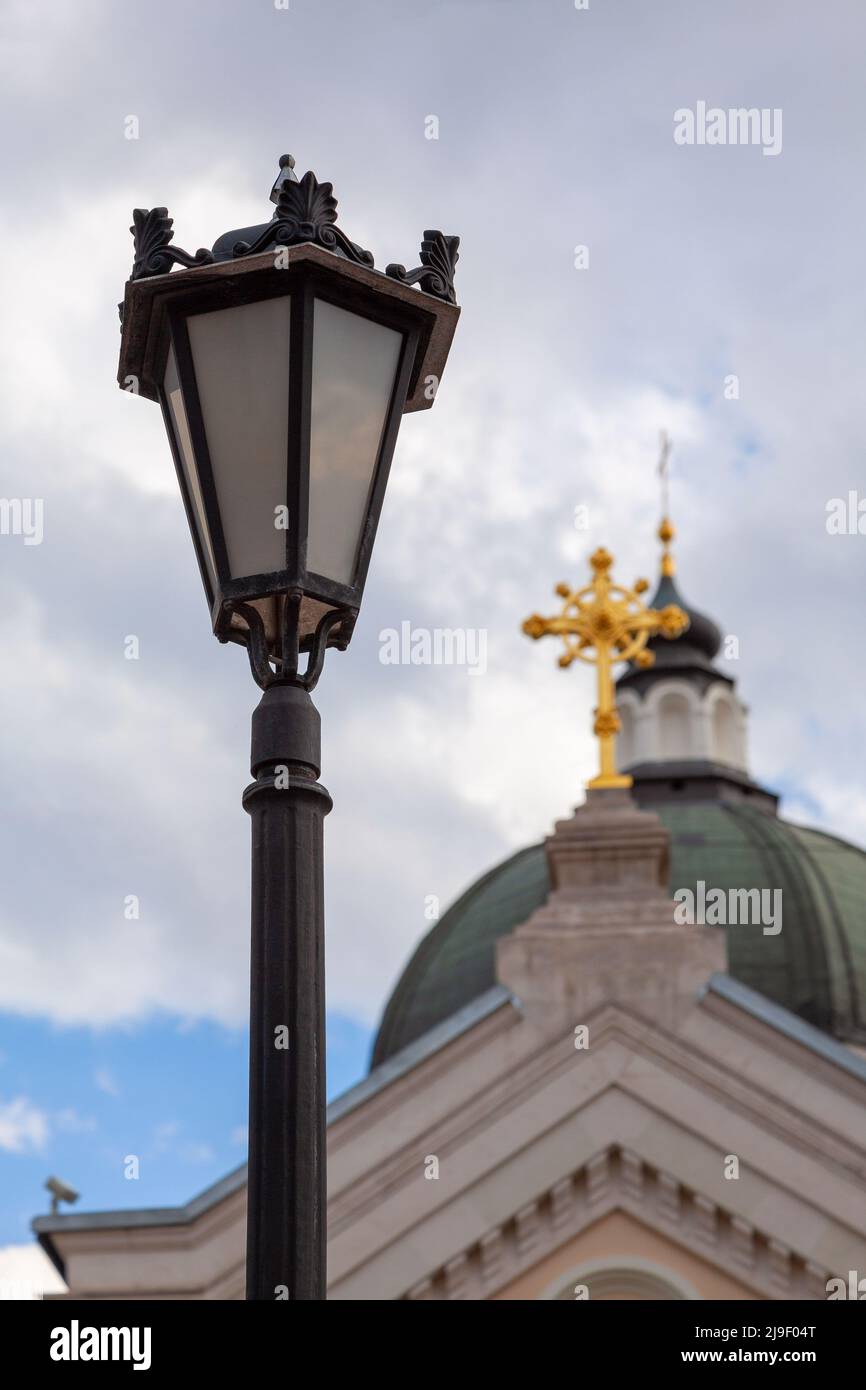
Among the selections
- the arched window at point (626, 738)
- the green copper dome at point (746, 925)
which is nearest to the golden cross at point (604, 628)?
the green copper dome at point (746, 925)

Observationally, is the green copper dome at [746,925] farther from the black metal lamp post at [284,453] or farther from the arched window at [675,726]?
the black metal lamp post at [284,453]

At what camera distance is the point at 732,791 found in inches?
1747

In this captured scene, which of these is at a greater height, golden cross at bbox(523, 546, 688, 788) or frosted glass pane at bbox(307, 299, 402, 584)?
golden cross at bbox(523, 546, 688, 788)

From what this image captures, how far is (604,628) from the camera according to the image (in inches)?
858

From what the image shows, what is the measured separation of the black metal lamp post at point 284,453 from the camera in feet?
15.5

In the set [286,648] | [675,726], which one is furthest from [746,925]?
[286,648]

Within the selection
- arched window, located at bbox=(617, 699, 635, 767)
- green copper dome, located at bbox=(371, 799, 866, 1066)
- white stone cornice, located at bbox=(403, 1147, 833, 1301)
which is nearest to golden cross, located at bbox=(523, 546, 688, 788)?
white stone cornice, located at bbox=(403, 1147, 833, 1301)

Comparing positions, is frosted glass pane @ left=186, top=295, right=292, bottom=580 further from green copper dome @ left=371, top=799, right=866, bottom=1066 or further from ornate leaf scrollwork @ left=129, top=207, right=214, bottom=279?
green copper dome @ left=371, top=799, right=866, bottom=1066

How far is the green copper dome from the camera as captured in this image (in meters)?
35.9

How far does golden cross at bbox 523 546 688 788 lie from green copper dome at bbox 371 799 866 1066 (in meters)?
13.7

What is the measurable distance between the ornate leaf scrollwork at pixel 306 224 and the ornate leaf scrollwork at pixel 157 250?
0.11m

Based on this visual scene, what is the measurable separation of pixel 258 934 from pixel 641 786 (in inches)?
1553
